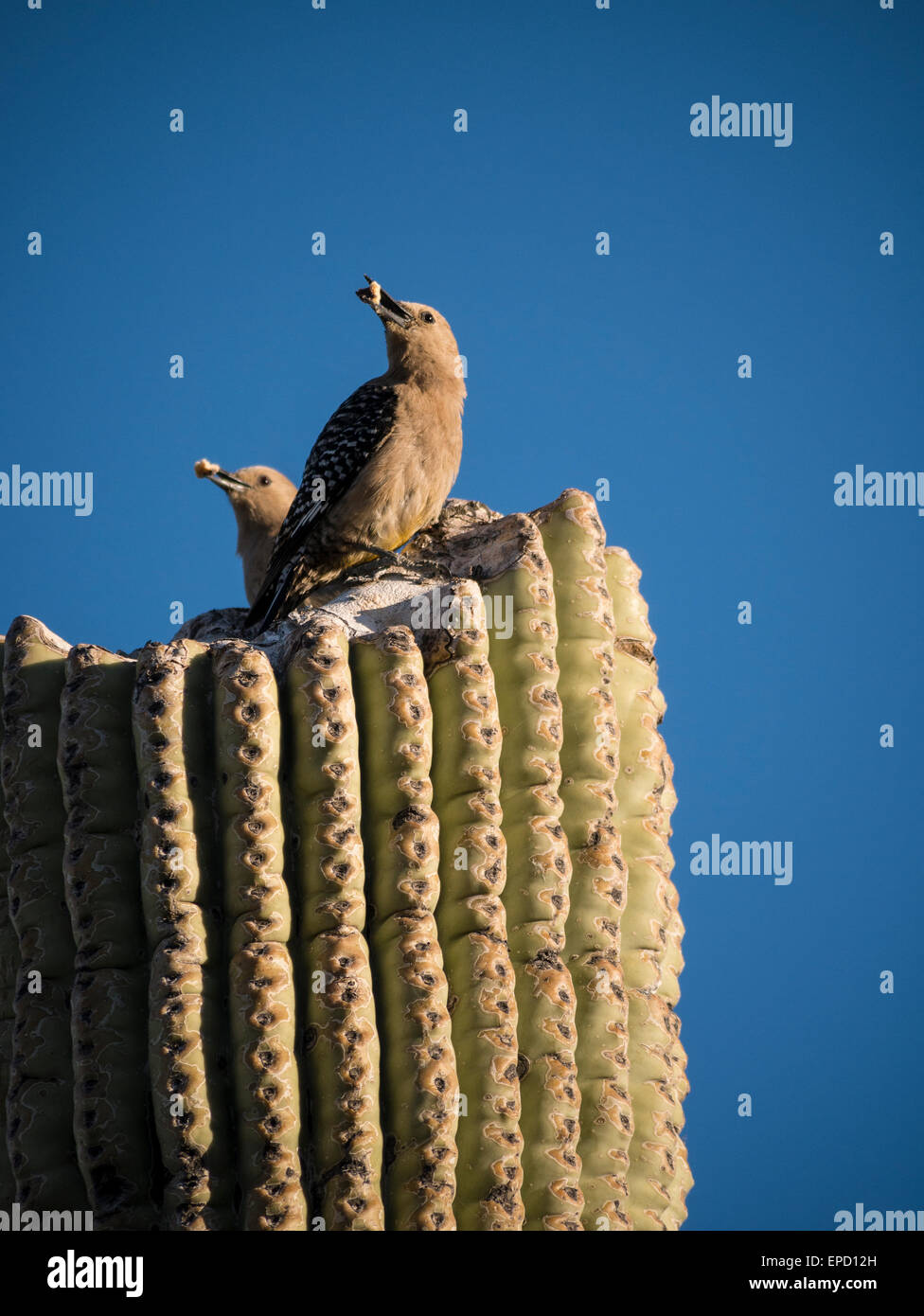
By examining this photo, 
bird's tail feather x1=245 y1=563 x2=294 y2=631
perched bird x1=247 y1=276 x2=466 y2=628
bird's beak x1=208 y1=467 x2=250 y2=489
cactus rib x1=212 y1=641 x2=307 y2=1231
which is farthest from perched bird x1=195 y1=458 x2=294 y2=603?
cactus rib x1=212 y1=641 x2=307 y2=1231

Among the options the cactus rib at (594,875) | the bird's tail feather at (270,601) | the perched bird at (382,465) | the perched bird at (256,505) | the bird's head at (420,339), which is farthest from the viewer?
the perched bird at (256,505)

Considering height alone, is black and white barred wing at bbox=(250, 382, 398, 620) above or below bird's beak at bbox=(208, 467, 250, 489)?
below

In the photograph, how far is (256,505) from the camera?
16.0 ft

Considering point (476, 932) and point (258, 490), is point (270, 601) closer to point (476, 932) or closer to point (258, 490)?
point (258, 490)

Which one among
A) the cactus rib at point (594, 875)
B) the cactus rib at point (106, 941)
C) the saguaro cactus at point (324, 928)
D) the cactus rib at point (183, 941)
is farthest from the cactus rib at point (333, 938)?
the cactus rib at point (594, 875)

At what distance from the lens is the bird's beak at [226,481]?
15.8ft

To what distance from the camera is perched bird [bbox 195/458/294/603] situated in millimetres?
4816

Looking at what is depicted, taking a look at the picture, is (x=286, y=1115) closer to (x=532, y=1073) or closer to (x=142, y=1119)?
(x=142, y=1119)

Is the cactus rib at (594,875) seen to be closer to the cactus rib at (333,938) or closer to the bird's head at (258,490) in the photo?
the cactus rib at (333,938)

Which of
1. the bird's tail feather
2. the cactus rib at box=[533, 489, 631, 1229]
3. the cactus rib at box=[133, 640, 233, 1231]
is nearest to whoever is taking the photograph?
the cactus rib at box=[133, 640, 233, 1231]

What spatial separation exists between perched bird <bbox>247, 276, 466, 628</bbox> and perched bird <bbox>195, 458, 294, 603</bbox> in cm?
79

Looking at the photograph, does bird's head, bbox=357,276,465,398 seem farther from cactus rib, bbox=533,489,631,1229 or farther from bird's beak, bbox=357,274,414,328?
cactus rib, bbox=533,489,631,1229

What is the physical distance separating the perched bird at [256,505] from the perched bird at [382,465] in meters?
0.79

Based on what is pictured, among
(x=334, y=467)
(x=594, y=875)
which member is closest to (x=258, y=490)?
(x=334, y=467)
